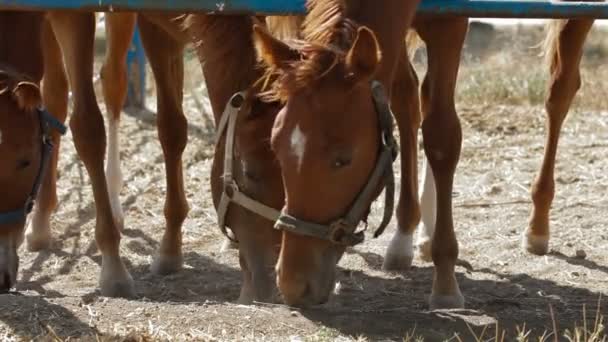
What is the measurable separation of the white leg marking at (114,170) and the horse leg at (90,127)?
1.30 metres

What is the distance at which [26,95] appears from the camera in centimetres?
489

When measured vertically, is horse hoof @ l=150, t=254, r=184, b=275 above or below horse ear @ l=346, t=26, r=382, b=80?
below

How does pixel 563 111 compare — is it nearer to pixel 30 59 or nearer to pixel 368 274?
pixel 368 274

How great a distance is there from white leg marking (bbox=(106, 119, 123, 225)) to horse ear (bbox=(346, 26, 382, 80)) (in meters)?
3.08

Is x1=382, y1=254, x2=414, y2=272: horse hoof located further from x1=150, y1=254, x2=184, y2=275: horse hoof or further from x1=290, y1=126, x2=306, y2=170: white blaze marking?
x1=290, y1=126, x2=306, y2=170: white blaze marking

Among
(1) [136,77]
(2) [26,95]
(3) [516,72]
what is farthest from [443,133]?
(3) [516,72]

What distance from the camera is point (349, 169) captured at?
13.5 feet

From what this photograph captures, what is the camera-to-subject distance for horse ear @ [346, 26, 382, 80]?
3967 millimetres

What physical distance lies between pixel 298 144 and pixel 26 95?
1462 millimetres

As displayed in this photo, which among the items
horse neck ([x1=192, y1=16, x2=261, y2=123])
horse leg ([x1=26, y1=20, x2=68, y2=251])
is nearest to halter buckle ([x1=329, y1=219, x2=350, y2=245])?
horse neck ([x1=192, y1=16, x2=261, y2=123])

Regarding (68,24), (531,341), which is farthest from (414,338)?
(68,24)

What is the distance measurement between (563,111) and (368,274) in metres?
1.49

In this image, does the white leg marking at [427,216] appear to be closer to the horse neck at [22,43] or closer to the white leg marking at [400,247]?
the white leg marking at [400,247]

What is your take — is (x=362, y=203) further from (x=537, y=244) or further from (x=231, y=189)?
(x=537, y=244)
